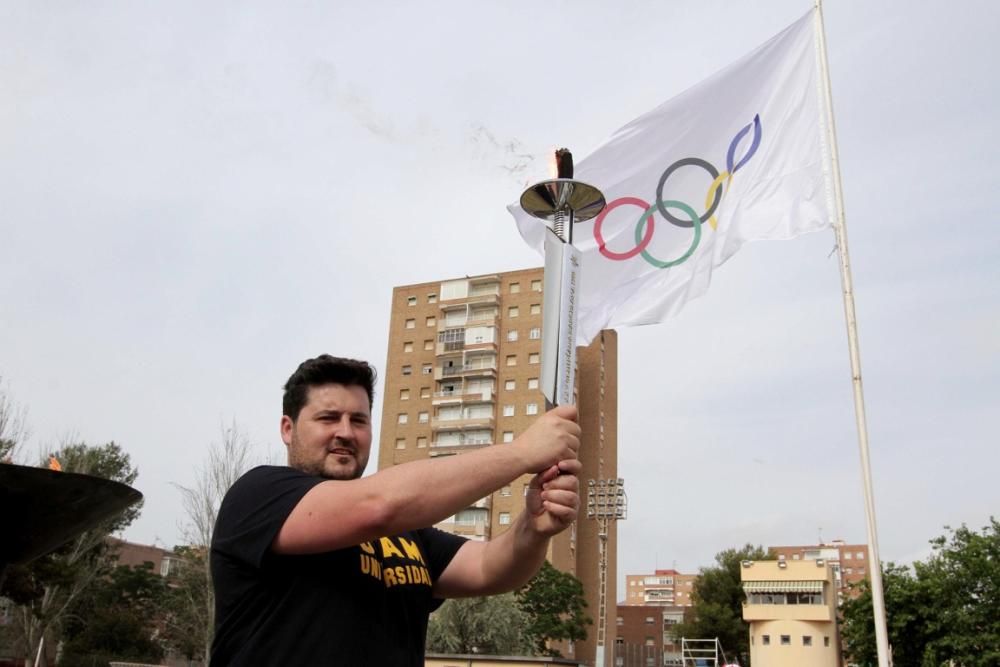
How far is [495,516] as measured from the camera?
5853cm

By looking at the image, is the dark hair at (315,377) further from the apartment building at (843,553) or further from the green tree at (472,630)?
the apartment building at (843,553)

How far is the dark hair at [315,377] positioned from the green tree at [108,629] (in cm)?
4284

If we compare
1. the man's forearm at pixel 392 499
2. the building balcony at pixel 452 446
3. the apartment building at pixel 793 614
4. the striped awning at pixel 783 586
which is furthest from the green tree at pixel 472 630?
the man's forearm at pixel 392 499

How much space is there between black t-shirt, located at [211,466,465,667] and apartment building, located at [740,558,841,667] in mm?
55769

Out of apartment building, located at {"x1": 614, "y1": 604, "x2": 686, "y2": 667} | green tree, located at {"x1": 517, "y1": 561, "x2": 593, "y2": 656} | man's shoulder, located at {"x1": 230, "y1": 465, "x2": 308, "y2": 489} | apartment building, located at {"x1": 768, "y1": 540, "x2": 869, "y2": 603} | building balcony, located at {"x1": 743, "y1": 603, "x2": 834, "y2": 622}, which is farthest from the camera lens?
apartment building, located at {"x1": 768, "y1": 540, "x2": 869, "y2": 603}

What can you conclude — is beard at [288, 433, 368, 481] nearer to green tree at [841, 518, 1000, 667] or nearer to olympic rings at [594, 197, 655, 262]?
olympic rings at [594, 197, 655, 262]

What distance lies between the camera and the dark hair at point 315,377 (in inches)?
112

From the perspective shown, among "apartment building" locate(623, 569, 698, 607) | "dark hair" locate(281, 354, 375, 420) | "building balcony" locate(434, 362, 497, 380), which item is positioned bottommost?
"dark hair" locate(281, 354, 375, 420)

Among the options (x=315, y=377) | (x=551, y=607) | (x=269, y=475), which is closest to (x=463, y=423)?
(x=551, y=607)

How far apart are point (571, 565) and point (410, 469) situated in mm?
58572

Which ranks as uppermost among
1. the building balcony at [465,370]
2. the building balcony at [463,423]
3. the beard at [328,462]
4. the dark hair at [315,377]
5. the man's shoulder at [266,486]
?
Answer: the building balcony at [465,370]

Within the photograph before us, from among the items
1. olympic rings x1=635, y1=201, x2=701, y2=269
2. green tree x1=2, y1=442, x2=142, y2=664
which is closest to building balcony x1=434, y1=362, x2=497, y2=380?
green tree x1=2, y1=442, x2=142, y2=664

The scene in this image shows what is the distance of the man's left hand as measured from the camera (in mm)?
2742

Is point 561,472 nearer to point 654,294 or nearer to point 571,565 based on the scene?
point 654,294
